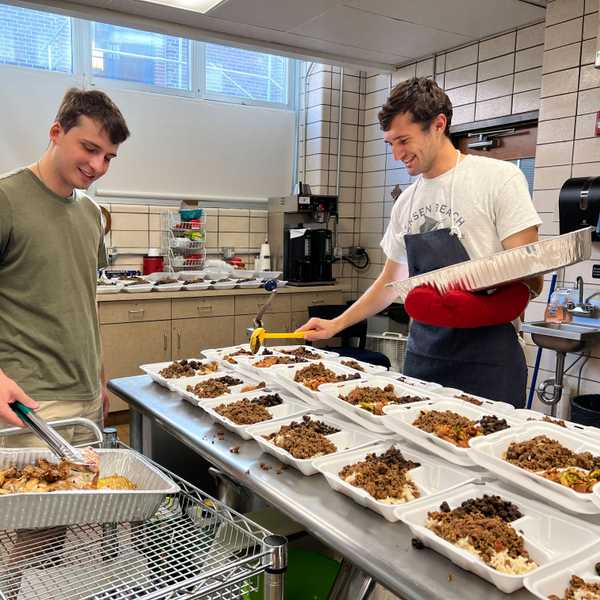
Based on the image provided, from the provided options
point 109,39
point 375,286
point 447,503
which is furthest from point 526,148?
point 447,503

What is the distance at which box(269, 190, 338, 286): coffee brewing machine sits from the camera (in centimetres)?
489

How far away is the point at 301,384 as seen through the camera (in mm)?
1743

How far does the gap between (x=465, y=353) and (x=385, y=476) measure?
0.81m

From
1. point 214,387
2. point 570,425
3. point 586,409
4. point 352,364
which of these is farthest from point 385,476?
point 586,409

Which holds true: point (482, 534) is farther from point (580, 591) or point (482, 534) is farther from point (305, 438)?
point (305, 438)

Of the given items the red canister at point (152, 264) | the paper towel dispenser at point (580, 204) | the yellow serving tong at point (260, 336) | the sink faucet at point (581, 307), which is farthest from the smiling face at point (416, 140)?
the red canister at point (152, 264)

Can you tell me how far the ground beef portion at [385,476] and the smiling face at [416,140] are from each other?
1.04 m

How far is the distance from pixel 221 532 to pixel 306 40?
4041mm

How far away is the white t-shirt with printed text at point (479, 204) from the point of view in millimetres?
1796

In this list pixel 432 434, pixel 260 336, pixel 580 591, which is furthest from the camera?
pixel 260 336

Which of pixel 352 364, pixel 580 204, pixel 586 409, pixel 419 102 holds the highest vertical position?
pixel 419 102

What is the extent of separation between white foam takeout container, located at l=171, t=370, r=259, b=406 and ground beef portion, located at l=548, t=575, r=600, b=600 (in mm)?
1057

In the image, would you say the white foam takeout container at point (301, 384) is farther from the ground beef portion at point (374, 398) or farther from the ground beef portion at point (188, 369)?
the ground beef portion at point (188, 369)

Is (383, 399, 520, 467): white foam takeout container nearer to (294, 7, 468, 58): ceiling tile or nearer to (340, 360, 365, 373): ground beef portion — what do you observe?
(340, 360, 365, 373): ground beef portion
